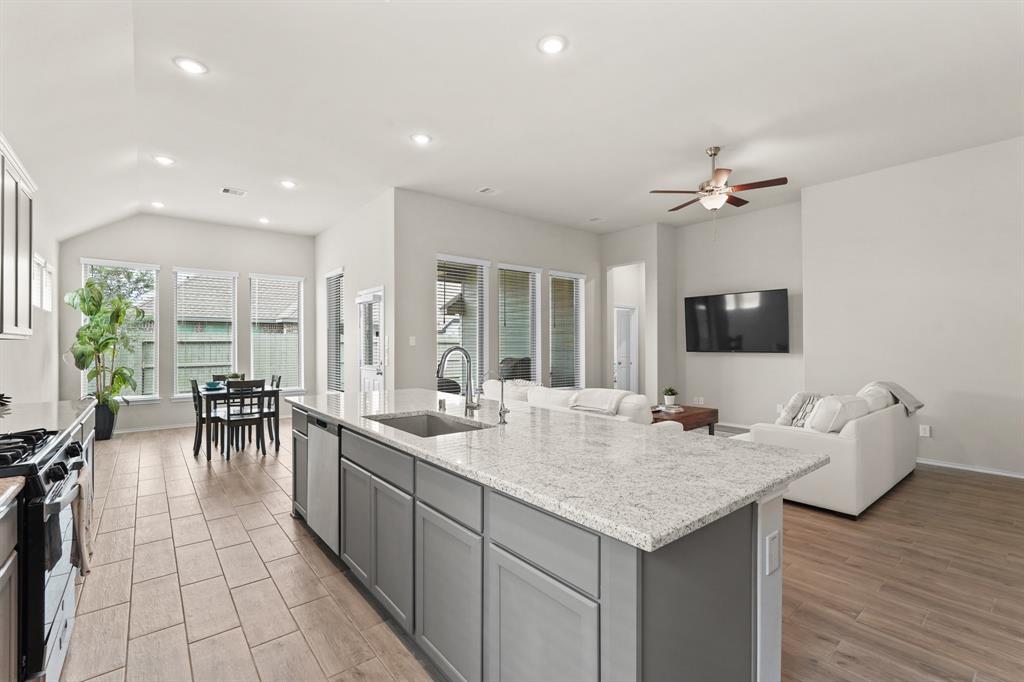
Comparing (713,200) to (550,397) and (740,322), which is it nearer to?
(550,397)

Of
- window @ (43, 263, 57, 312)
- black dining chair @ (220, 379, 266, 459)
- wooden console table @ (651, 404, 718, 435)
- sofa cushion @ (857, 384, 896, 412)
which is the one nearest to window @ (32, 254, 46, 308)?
window @ (43, 263, 57, 312)

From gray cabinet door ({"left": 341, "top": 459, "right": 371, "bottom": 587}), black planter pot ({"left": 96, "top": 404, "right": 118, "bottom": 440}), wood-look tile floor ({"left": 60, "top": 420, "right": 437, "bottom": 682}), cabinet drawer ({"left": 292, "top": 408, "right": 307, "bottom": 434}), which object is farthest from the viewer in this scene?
black planter pot ({"left": 96, "top": 404, "right": 118, "bottom": 440})

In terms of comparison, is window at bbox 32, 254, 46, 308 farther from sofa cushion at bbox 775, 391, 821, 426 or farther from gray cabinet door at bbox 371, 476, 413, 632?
sofa cushion at bbox 775, 391, 821, 426

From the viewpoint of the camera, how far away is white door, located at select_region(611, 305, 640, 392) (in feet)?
30.6

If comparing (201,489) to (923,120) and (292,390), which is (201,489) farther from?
(923,120)

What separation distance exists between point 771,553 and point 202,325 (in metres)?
7.93

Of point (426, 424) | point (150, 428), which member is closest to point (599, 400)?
point (426, 424)

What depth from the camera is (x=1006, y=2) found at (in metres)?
2.65

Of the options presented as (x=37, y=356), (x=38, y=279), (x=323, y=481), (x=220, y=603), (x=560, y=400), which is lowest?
(x=220, y=603)

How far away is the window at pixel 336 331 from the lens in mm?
7207

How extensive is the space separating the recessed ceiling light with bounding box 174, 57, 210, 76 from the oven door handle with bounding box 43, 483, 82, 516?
8.77ft

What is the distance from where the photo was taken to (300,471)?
332 centimetres

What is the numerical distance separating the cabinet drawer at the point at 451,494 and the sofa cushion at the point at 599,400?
6.54 ft

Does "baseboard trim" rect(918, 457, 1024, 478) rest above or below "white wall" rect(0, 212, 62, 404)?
below
